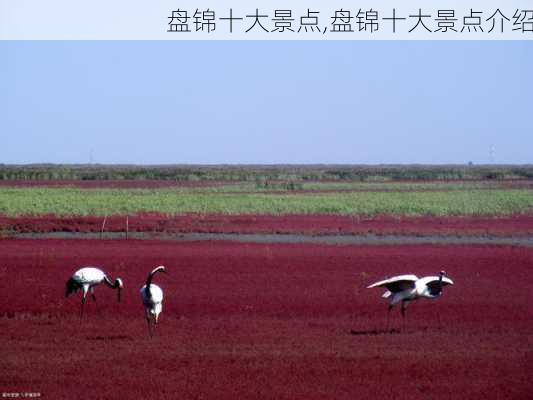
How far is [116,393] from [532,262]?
60.3ft

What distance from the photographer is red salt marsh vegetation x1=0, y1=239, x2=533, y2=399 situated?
1058cm

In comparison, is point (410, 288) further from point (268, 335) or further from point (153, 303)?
point (153, 303)

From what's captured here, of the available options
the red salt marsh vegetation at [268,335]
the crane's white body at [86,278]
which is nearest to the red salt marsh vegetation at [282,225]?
the red salt marsh vegetation at [268,335]

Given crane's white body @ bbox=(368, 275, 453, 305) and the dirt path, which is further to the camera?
the dirt path

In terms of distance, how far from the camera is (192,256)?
90.8 ft

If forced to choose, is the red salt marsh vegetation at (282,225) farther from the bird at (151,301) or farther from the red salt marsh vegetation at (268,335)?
the bird at (151,301)

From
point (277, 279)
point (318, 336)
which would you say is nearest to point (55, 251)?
point (277, 279)

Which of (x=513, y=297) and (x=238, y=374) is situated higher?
(x=513, y=297)

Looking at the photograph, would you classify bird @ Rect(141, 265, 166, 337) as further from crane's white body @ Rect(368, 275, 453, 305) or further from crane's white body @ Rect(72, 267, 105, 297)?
crane's white body @ Rect(368, 275, 453, 305)

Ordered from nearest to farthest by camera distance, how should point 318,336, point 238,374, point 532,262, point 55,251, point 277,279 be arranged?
1. point 238,374
2. point 318,336
3. point 277,279
4. point 532,262
5. point 55,251

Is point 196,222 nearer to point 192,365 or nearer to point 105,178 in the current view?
point 192,365

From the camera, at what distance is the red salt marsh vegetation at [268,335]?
1058 centimetres

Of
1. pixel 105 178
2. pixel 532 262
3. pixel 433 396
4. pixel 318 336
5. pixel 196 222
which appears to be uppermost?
pixel 105 178

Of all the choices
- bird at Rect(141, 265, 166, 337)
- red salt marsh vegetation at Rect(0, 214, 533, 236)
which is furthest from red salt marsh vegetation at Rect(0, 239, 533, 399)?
red salt marsh vegetation at Rect(0, 214, 533, 236)
